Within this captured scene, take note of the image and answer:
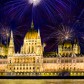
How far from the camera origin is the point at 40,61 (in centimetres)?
2339

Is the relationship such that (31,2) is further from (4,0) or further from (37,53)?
(37,53)

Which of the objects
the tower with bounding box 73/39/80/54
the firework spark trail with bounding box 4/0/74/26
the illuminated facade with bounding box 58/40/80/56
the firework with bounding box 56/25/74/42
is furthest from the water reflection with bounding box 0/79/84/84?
the illuminated facade with bounding box 58/40/80/56

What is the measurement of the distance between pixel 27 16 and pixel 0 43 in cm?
418

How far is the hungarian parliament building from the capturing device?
22470mm

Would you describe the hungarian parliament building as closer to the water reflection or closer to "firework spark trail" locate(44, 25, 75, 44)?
"firework spark trail" locate(44, 25, 75, 44)

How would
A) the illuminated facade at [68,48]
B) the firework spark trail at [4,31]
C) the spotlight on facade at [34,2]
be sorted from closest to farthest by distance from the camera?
the spotlight on facade at [34,2]
the firework spark trail at [4,31]
the illuminated facade at [68,48]

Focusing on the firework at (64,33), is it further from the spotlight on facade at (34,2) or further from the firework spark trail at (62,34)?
the spotlight on facade at (34,2)

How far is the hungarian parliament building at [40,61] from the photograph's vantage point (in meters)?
22.5

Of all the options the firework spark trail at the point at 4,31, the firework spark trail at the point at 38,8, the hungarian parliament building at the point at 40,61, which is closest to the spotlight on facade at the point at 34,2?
the firework spark trail at the point at 38,8

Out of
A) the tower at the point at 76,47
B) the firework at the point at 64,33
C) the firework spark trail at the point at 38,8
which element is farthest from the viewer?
the tower at the point at 76,47

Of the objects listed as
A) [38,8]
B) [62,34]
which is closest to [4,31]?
[38,8]

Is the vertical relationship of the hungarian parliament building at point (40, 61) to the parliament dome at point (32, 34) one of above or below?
below


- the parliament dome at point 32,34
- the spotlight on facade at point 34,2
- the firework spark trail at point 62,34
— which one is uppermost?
the spotlight on facade at point 34,2

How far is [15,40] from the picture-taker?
78.0 ft
